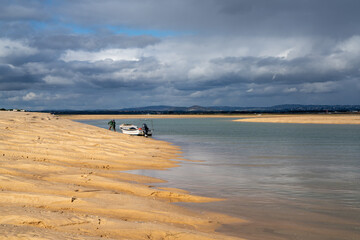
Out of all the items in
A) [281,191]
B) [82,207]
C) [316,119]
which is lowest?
[281,191]

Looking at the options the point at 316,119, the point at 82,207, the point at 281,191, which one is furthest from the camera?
the point at 316,119

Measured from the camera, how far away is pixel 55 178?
1342 centimetres

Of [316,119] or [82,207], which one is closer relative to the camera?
[82,207]

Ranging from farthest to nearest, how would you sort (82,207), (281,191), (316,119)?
(316,119), (281,191), (82,207)

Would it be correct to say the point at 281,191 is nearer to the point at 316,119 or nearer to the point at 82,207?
the point at 82,207

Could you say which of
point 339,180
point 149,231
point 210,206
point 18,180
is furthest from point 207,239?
point 339,180

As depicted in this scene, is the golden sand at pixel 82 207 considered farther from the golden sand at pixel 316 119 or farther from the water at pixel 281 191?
the golden sand at pixel 316 119

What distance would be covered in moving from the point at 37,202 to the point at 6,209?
1.23 m

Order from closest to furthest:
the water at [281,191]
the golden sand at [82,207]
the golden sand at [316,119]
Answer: the golden sand at [82,207] → the water at [281,191] → the golden sand at [316,119]

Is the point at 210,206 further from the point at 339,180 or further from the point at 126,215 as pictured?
the point at 339,180

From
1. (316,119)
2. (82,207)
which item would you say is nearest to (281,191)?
(82,207)

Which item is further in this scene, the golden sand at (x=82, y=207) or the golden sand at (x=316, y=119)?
the golden sand at (x=316, y=119)

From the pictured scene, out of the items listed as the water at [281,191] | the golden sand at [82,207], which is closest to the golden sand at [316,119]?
the water at [281,191]

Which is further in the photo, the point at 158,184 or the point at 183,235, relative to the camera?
the point at 158,184
